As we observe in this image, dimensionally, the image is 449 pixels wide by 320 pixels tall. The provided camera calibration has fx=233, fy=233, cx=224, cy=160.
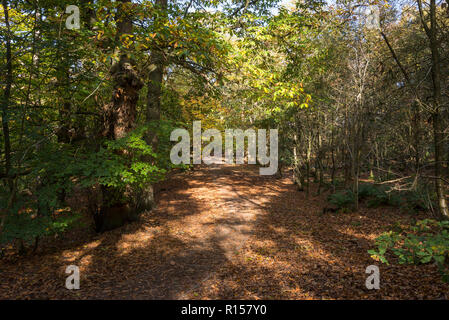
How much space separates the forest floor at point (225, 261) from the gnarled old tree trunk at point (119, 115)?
1.69 feet

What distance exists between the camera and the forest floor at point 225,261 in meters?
4.25

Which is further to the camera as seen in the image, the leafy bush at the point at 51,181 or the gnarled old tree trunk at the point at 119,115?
the gnarled old tree trunk at the point at 119,115

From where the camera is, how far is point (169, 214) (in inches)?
354

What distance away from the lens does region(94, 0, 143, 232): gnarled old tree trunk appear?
6.61 metres

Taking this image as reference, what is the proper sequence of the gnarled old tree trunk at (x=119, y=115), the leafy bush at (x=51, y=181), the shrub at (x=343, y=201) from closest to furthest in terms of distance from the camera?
the leafy bush at (x=51, y=181) < the gnarled old tree trunk at (x=119, y=115) < the shrub at (x=343, y=201)

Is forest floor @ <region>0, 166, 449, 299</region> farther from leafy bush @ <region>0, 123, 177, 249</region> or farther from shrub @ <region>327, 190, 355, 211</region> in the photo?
leafy bush @ <region>0, 123, 177, 249</region>

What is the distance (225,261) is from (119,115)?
5.02 meters

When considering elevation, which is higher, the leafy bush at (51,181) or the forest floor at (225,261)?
the leafy bush at (51,181)

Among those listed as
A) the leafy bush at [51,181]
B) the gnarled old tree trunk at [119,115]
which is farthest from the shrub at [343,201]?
the gnarled old tree trunk at [119,115]

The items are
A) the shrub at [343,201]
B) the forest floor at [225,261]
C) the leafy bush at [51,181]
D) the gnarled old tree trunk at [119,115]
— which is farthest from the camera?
the shrub at [343,201]

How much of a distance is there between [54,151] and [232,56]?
17.3 feet

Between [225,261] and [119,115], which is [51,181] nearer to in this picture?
[119,115]

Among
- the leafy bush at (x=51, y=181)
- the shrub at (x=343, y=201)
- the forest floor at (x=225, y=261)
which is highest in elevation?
the leafy bush at (x=51, y=181)

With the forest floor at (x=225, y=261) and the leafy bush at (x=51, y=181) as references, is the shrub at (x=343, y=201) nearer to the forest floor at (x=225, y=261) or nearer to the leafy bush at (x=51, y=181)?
the forest floor at (x=225, y=261)
